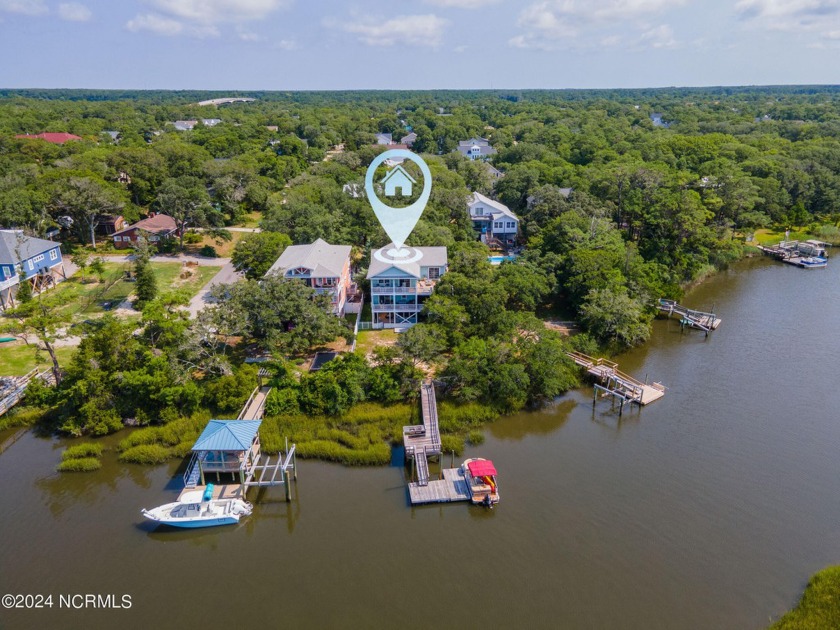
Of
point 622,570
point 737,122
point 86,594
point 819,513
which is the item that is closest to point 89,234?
point 86,594

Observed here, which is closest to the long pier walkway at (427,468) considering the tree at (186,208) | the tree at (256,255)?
the tree at (256,255)

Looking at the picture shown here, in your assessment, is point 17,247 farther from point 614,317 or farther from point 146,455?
point 614,317

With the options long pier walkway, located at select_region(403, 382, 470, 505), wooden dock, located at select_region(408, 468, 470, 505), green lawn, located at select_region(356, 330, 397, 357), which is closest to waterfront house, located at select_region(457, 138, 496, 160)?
green lawn, located at select_region(356, 330, 397, 357)

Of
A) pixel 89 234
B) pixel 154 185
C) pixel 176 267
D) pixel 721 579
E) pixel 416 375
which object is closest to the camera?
pixel 721 579

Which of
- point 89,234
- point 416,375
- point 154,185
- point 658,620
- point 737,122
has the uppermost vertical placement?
point 737,122

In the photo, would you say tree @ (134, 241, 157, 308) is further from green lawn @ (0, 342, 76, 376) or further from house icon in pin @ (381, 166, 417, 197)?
house icon in pin @ (381, 166, 417, 197)

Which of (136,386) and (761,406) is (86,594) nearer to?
(136,386)
